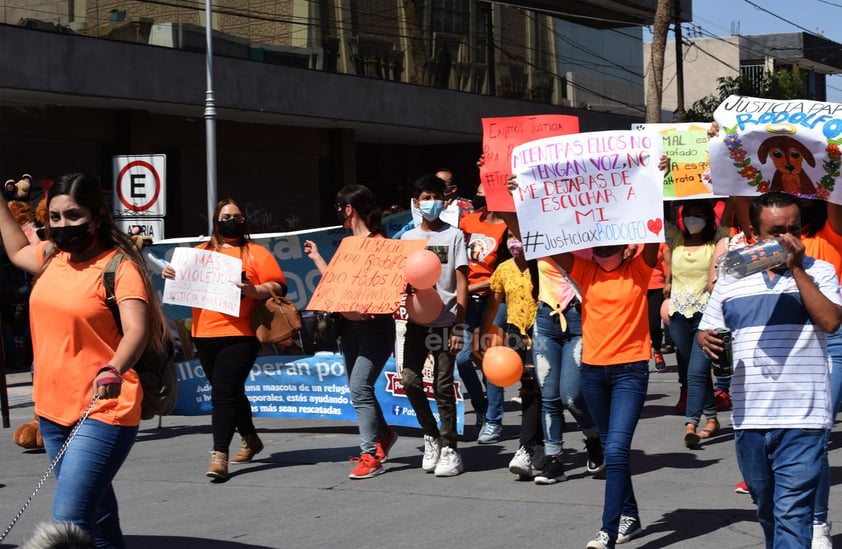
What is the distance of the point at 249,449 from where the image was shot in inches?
337

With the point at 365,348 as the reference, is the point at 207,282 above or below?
above

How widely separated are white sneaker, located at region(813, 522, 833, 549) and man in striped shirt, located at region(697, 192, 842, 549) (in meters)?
0.77

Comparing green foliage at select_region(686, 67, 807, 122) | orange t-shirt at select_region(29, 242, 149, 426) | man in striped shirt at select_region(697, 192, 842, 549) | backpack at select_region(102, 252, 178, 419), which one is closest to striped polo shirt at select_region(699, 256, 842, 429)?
man in striped shirt at select_region(697, 192, 842, 549)

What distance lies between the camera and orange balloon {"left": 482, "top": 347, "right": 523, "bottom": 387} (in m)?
7.34

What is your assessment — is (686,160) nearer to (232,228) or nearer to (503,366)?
(503,366)

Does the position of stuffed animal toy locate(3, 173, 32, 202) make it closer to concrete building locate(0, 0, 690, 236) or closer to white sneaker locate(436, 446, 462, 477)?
white sneaker locate(436, 446, 462, 477)

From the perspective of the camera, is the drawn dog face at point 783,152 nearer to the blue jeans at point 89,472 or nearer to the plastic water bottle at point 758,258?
the plastic water bottle at point 758,258

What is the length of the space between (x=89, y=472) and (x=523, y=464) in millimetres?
3908

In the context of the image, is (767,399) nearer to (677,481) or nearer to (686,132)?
(677,481)

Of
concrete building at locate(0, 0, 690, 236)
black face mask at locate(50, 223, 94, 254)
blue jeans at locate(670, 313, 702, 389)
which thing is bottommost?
blue jeans at locate(670, 313, 702, 389)

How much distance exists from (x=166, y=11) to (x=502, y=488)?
14.7 m

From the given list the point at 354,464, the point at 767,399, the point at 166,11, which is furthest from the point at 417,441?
the point at 166,11

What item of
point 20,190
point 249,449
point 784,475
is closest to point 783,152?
point 784,475

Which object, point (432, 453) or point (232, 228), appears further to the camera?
point (232, 228)
